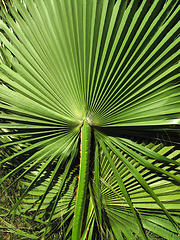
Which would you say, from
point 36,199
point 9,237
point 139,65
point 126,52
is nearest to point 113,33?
point 126,52

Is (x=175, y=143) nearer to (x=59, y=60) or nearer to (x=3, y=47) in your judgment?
(x=59, y=60)

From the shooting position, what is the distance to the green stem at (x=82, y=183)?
4.42ft

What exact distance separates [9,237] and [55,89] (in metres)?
1.92

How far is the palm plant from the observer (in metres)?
1.18

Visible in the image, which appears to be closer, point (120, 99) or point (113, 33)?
point (113, 33)

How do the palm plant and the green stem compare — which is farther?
the green stem

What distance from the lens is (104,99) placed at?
1.43 m

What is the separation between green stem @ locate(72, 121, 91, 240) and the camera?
4.42ft

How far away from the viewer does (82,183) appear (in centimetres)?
141

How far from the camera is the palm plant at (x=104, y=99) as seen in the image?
3.87 ft

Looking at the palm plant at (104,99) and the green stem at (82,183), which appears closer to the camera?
the palm plant at (104,99)

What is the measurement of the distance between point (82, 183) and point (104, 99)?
73cm

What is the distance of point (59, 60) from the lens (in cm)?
141

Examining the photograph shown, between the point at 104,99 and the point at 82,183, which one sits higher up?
the point at 104,99
